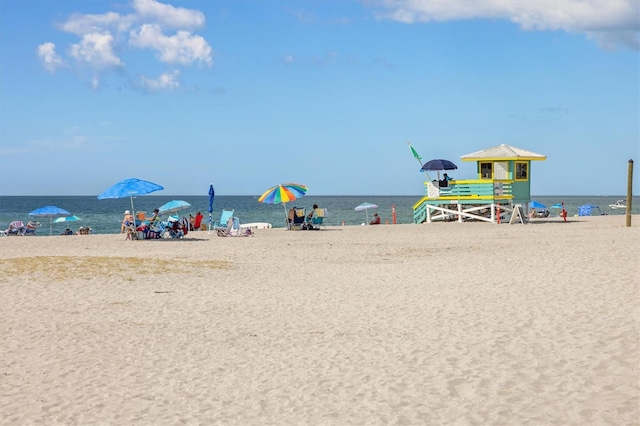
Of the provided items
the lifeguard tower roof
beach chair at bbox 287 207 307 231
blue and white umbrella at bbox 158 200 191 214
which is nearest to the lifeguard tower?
the lifeguard tower roof

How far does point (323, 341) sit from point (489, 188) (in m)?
25.1

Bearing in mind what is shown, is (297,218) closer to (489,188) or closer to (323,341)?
(489,188)

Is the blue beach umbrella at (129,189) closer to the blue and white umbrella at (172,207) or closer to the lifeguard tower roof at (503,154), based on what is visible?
the blue and white umbrella at (172,207)

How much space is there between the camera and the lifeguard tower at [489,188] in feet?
108

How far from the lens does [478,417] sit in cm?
621

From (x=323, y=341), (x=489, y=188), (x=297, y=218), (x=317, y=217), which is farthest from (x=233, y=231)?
(x=323, y=341)

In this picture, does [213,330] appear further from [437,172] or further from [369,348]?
[437,172]

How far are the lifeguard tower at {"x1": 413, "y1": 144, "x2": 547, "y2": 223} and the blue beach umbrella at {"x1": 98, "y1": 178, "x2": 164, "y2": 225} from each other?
49.9 feet

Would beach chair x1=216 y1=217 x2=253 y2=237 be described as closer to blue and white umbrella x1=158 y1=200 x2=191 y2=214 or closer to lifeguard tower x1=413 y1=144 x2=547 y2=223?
blue and white umbrella x1=158 y1=200 x2=191 y2=214

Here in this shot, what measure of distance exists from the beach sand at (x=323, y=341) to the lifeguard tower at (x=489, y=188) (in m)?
15.8

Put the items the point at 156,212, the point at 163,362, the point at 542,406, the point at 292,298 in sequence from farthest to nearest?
1. the point at 156,212
2. the point at 292,298
3. the point at 163,362
4. the point at 542,406

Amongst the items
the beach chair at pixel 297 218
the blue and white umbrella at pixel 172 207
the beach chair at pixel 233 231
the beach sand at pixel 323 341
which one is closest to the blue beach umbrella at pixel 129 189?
the beach chair at pixel 233 231

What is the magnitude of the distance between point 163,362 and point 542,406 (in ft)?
13.8

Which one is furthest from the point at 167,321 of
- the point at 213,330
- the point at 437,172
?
the point at 437,172
